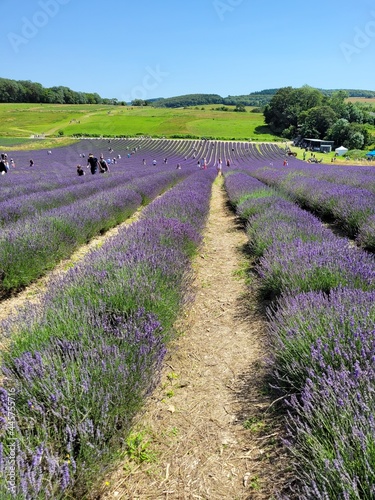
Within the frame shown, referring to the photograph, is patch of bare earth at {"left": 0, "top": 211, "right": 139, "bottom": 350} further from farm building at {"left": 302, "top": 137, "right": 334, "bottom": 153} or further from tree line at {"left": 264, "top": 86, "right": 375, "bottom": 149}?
tree line at {"left": 264, "top": 86, "right": 375, "bottom": 149}

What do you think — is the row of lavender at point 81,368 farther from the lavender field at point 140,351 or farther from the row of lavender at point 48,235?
the row of lavender at point 48,235

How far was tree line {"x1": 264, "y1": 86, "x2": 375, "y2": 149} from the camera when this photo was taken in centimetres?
5903

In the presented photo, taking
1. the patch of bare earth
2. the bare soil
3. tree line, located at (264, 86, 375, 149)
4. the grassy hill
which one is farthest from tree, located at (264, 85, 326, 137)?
the bare soil

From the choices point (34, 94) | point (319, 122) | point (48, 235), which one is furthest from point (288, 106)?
point (48, 235)

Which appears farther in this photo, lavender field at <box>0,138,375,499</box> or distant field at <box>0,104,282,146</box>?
distant field at <box>0,104,282,146</box>

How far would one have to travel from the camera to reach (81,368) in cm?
183

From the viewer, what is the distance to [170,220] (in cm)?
489

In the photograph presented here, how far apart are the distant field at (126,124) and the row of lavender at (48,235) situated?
→ 64.7 metres

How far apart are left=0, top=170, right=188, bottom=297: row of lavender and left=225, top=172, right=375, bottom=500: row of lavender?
2949mm

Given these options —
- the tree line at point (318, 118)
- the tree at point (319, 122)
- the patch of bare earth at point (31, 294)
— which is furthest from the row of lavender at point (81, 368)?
the tree at point (319, 122)

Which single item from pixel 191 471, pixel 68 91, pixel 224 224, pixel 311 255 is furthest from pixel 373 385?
pixel 68 91

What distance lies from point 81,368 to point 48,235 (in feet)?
11.7

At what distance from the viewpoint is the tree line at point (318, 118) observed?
194ft

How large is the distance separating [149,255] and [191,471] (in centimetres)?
186
